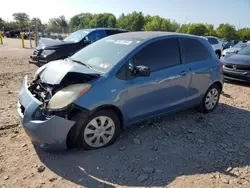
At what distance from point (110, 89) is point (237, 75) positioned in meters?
5.90

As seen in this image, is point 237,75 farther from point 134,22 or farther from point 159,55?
point 134,22

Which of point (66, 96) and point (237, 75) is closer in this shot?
point (66, 96)

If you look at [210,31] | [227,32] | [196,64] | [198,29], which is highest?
[198,29]

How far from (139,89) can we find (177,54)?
45.5 inches

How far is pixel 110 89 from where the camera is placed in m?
3.41

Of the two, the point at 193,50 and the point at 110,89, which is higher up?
the point at 193,50

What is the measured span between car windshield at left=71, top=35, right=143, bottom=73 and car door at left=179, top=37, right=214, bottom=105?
3.53 feet

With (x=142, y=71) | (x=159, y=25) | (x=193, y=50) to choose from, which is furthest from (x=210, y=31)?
(x=142, y=71)

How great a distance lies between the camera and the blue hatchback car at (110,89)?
3.16 m

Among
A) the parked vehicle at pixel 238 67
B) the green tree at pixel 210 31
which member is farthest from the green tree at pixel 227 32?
the parked vehicle at pixel 238 67

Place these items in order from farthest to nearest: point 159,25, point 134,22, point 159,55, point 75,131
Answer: point 134,22 → point 159,25 → point 159,55 → point 75,131

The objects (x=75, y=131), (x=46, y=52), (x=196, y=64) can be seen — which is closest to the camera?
(x=75, y=131)

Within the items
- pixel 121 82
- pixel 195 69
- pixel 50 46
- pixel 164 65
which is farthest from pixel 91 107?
pixel 50 46

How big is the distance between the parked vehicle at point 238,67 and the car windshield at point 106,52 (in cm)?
506
